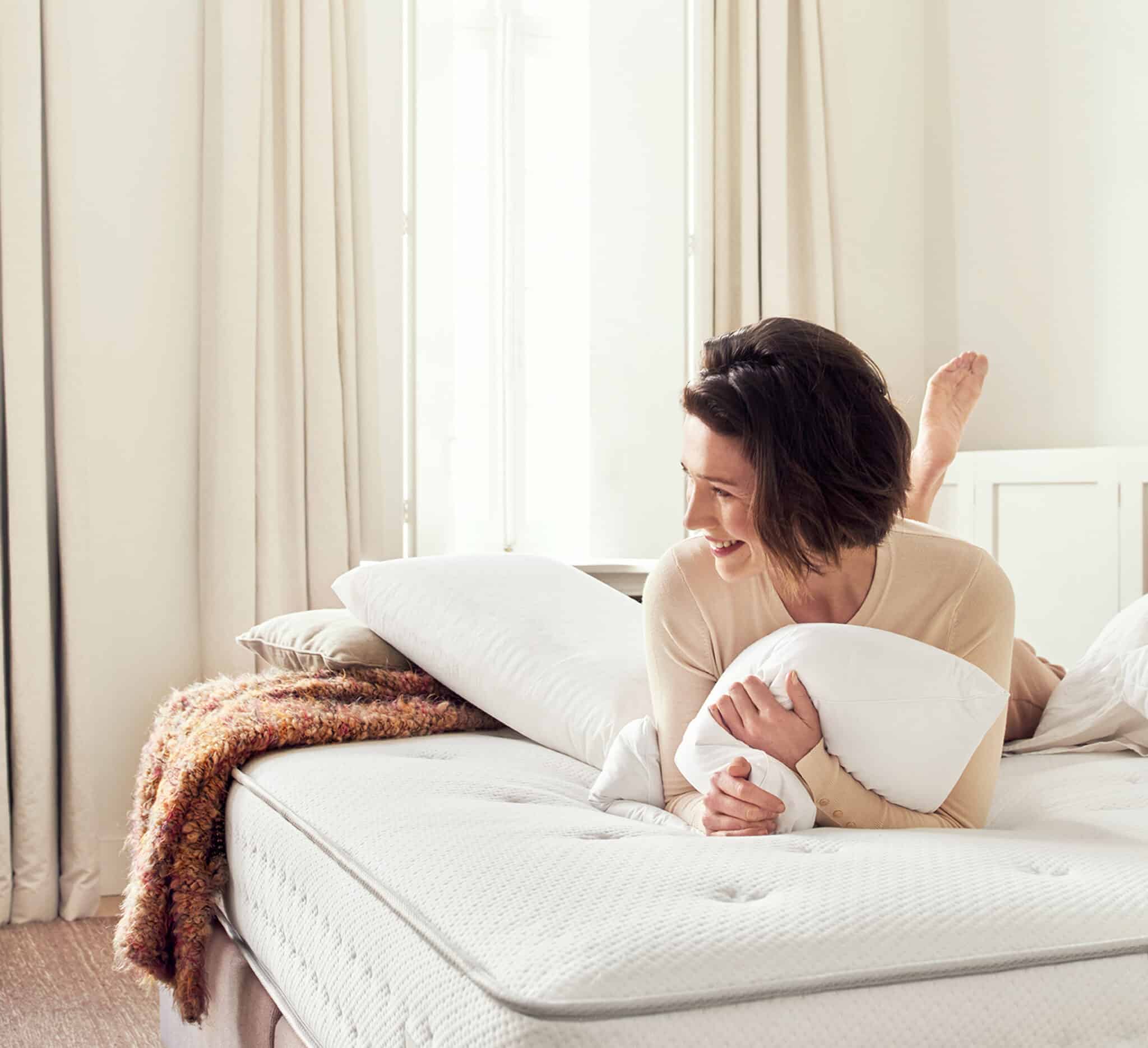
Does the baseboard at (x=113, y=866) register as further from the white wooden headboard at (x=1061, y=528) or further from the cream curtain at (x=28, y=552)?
the white wooden headboard at (x=1061, y=528)

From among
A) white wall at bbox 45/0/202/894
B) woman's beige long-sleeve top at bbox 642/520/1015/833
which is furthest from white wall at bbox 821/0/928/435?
woman's beige long-sleeve top at bbox 642/520/1015/833

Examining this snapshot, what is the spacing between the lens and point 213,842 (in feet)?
4.89

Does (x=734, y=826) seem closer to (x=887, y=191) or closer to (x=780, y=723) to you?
(x=780, y=723)

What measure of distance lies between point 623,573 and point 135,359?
1.25 m

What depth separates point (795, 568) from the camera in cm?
125

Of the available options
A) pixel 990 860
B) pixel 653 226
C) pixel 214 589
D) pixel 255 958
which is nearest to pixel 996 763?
pixel 990 860

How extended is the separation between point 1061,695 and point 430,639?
36.3 inches

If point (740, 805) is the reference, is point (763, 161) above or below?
above

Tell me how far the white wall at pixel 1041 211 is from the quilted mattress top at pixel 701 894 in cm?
207

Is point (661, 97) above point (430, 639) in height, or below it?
above

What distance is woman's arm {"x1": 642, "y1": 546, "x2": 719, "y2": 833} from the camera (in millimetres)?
1371

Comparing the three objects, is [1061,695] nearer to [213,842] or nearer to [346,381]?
[213,842]

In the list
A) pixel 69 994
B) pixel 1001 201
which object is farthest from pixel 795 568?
pixel 1001 201

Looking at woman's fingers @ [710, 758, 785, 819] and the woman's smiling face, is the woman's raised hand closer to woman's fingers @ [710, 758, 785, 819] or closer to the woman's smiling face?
woman's fingers @ [710, 758, 785, 819]
